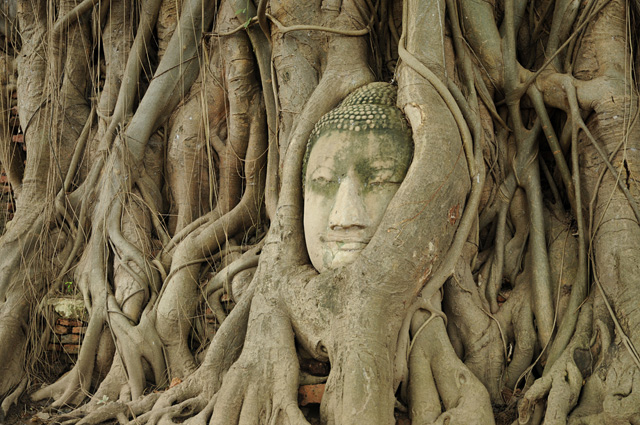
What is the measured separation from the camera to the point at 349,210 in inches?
114

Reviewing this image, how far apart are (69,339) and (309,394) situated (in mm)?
1844

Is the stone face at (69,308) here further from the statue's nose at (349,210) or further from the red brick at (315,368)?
the statue's nose at (349,210)

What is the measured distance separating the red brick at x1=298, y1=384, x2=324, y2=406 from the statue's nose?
703mm

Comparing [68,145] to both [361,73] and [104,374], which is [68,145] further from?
[361,73]

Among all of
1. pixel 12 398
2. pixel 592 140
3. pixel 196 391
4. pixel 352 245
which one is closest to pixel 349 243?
pixel 352 245

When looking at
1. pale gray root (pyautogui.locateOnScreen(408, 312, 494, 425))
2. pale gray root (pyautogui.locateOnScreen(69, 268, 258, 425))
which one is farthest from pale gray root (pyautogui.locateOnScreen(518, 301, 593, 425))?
pale gray root (pyautogui.locateOnScreen(69, 268, 258, 425))

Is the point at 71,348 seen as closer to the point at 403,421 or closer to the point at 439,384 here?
the point at 403,421

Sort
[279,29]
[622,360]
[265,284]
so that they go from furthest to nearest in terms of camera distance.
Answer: [279,29] < [265,284] < [622,360]

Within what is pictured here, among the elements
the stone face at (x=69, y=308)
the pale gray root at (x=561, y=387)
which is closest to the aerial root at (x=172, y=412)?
the stone face at (x=69, y=308)

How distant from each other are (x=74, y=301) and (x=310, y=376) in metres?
1.81

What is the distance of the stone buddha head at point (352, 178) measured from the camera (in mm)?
2930

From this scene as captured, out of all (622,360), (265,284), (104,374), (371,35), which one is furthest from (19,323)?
(622,360)

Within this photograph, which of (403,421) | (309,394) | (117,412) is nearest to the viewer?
(403,421)

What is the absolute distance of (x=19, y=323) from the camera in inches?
153
